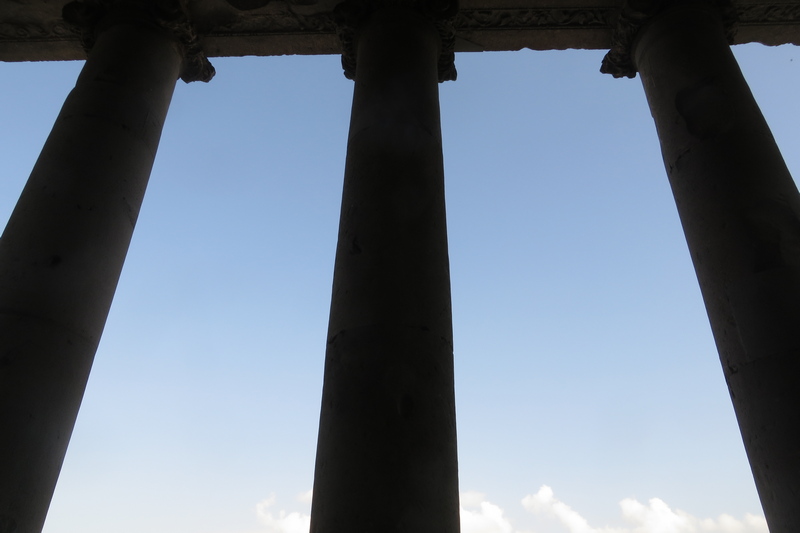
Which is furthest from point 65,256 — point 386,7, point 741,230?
point 741,230

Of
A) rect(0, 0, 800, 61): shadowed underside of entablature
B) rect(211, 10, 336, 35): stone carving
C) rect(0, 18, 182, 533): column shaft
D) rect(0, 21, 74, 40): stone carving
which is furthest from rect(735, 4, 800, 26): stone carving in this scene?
rect(0, 21, 74, 40): stone carving

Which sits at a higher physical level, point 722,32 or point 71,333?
point 722,32

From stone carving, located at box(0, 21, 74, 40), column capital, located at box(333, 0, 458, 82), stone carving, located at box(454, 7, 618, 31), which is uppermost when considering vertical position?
stone carving, located at box(454, 7, 618, 31)

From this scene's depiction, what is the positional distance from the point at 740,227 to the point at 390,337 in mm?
12803

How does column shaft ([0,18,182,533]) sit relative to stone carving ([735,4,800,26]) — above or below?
below

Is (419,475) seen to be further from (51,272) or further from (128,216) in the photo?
(128,216)

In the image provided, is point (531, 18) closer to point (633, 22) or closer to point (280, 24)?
point (633, 22)

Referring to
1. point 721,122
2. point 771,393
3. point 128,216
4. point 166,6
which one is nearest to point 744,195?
point 721,122

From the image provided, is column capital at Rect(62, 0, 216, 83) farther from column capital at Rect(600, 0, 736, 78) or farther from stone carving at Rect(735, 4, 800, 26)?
stone carving at Rect(735, 4, 800, 26)

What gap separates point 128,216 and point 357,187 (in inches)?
388

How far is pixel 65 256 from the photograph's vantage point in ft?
68.7

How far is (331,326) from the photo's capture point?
60.5 feet

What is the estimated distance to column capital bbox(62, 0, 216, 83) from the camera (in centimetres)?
3039

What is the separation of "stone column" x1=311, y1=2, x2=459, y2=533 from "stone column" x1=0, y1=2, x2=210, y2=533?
8878 mm
